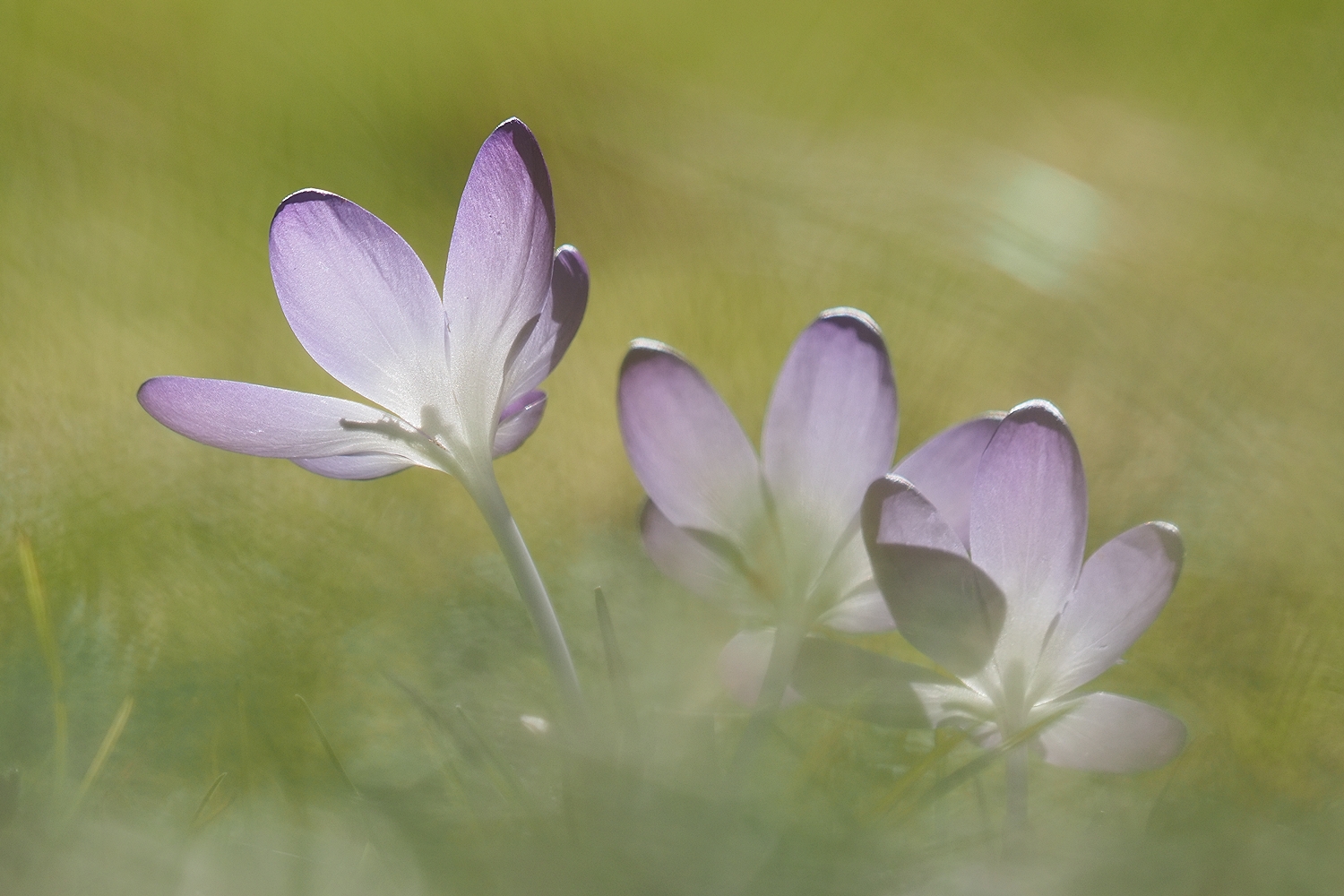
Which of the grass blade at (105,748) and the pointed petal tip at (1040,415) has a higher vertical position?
the pointed petal tip at (1040,415)

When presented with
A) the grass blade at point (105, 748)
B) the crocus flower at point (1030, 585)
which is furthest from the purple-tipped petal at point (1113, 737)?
the grass blade at point (105, 748)

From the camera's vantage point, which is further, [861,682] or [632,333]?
[632,333]

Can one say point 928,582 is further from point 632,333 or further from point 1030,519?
point 632,333

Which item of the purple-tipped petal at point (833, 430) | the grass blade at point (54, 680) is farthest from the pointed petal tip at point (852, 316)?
the grass blade at point (54, 680)

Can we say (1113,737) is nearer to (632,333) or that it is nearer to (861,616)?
(861,616)

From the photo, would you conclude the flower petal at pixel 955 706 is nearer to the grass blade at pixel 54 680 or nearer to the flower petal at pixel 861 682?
the flower petal at pixel 861 682

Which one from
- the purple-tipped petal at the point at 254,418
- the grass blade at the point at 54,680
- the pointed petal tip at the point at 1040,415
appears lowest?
the grass blade at the point at 54,680

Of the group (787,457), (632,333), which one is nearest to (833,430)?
(787,457)
